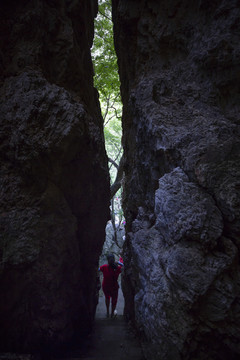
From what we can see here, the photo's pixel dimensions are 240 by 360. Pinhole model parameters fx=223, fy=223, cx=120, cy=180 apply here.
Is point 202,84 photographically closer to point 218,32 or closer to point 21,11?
point 218,32

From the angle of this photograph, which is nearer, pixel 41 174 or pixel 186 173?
pixel 186 173

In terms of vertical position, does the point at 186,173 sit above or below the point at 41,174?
below

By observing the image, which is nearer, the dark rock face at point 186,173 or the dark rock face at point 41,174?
the dark rock face at point 186,173

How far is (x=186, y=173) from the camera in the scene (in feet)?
11.5

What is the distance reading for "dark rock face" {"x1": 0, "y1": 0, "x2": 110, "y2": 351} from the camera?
3.67 metres

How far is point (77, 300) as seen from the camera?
4949 millimetres

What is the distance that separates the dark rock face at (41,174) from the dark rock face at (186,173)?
55.6 inches

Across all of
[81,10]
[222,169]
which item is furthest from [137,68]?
[222,169]

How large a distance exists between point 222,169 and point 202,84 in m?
2.23

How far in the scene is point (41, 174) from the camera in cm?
410

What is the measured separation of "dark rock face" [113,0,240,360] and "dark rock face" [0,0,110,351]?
141 cm

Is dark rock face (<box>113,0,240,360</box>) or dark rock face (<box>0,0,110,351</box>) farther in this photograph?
dark rock face (<box>0,0,110,351</box>)

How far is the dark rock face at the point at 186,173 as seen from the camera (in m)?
2.66

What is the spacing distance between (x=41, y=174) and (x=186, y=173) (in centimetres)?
255
